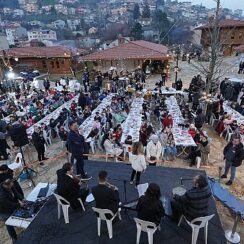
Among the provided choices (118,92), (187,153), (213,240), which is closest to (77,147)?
(213,240)

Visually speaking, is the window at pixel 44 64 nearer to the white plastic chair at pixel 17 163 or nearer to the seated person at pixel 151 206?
the white plastic chair at pixel 17 163

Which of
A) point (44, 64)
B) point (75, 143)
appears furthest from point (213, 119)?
point (44, 64)

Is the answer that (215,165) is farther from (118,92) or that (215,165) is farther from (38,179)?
(118,92)

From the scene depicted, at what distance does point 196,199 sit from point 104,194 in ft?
5.93

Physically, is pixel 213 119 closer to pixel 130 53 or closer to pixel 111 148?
pixel 111 148

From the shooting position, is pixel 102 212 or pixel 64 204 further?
pixel 64 204

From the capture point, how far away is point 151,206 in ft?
15.6

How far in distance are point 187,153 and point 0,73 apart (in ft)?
81.5

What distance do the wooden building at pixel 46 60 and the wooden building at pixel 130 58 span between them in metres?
5.28

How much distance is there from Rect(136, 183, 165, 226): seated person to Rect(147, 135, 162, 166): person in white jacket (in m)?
3.56

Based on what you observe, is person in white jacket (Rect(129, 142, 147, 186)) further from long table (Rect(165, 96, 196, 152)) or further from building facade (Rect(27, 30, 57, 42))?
building facade (Rect(27, 30, 57, 42))

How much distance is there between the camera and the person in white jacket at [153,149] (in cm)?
831

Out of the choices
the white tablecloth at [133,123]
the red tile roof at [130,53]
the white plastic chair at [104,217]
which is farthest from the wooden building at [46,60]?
the white plastic chair at [104,217]

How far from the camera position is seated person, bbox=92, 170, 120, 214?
4926 mm
